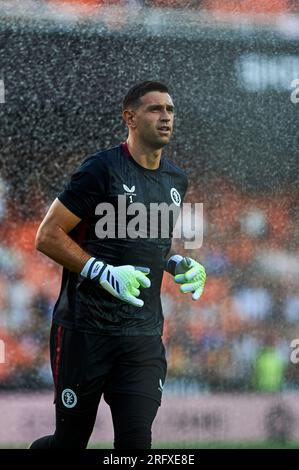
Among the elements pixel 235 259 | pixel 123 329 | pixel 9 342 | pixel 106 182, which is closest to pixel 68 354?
pixel 123 329

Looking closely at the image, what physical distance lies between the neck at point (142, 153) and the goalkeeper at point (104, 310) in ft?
0.09

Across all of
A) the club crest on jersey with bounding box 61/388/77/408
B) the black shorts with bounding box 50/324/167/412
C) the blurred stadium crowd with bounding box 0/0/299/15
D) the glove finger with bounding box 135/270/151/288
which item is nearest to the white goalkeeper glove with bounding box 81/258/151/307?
the glove finger with bounding box 135/270/151/288

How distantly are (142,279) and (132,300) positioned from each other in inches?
3.1

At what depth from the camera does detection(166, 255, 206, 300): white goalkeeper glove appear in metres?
3.35

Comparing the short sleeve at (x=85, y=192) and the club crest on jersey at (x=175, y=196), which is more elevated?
the club crest on jersey at (x=175, y=196)

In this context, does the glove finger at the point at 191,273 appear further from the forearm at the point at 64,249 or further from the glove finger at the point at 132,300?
the forearm at the point at 64,249

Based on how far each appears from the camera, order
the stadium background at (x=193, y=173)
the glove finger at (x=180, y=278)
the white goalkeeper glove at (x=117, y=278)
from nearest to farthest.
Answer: the white goalkeeper glove at (x=117, y=278)
the glove finger at (x=180, y=278)
the stadium background at (x=193, y=173)

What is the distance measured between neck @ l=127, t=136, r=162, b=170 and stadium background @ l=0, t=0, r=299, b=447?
104 cm

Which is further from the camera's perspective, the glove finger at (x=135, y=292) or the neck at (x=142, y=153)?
the neck at (x=142, y=153)

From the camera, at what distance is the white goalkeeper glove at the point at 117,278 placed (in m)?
3.13

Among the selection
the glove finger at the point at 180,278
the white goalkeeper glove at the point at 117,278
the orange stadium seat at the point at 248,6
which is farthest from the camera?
the orange stadium seat at the point at 248,6

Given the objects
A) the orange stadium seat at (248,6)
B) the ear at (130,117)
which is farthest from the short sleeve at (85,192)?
the orange stadium seat at (248,6)
